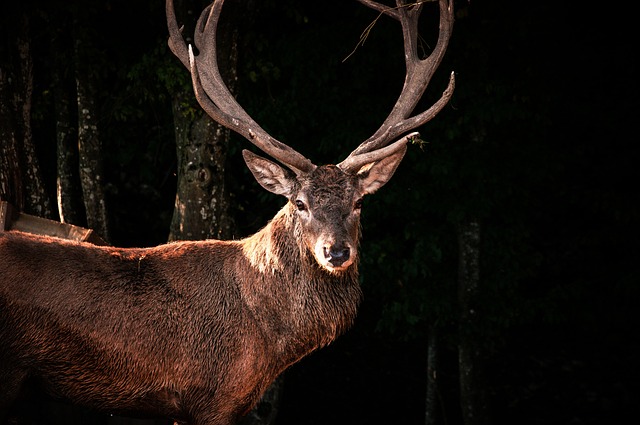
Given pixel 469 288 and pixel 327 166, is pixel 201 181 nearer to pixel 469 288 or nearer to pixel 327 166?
pixel 327 166

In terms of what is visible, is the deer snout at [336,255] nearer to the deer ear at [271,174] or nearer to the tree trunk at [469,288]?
the deer ear at [271,174]

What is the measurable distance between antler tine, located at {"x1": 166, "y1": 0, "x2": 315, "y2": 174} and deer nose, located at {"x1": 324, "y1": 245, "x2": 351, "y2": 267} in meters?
0.71

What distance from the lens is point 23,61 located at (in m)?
7.43

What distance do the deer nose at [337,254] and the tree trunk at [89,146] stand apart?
3.69m

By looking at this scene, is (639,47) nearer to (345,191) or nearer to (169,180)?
(345,191)

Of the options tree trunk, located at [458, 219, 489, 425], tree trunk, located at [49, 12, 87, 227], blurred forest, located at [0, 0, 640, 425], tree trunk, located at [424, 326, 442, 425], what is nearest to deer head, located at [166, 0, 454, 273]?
blurred forest, located at [0, 0, 640, 425]

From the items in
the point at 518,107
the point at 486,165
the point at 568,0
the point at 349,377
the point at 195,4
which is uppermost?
the point at 568,0

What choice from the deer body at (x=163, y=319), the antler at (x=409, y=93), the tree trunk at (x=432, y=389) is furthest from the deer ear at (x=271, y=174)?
the tree trunk at (x=432, y=389)

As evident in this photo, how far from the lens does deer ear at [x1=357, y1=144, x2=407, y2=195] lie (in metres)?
5.29

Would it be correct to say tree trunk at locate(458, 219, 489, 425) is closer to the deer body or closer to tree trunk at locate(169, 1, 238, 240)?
tree trunk at locate(169, 1, 238, 240)

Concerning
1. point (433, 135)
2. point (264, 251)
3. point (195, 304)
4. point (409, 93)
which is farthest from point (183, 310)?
point (433, 135)

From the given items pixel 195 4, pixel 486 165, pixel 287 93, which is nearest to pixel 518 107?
pixel 486 165

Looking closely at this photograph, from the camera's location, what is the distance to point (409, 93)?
18.7ft

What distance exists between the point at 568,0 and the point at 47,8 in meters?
5.35
